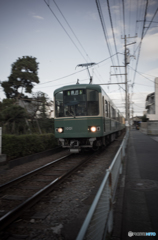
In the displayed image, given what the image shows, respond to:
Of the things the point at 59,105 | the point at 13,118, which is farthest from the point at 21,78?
the point at 59,105

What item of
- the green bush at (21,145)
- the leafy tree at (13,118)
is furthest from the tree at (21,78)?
the green bush at (21,145)

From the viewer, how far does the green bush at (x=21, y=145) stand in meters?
8.73

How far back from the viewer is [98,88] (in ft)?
32.6

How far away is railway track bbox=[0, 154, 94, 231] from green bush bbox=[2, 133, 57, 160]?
225 centimetres

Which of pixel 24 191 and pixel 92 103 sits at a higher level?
pixel 92 103

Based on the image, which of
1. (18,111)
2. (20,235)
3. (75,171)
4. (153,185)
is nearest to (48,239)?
(20,235)

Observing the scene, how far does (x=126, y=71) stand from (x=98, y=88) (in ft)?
58.5

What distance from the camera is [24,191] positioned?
16.4 ft

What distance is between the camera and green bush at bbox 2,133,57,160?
8727 mm

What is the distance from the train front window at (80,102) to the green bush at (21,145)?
2.06 meters

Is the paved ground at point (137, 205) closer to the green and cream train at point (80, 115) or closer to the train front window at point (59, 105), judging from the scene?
the green and cream train at point (80, 115)

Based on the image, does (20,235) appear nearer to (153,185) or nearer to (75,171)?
(153,185)

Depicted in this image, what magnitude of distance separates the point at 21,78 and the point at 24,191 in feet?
52.7

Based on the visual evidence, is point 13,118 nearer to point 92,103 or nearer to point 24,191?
point 92,103
